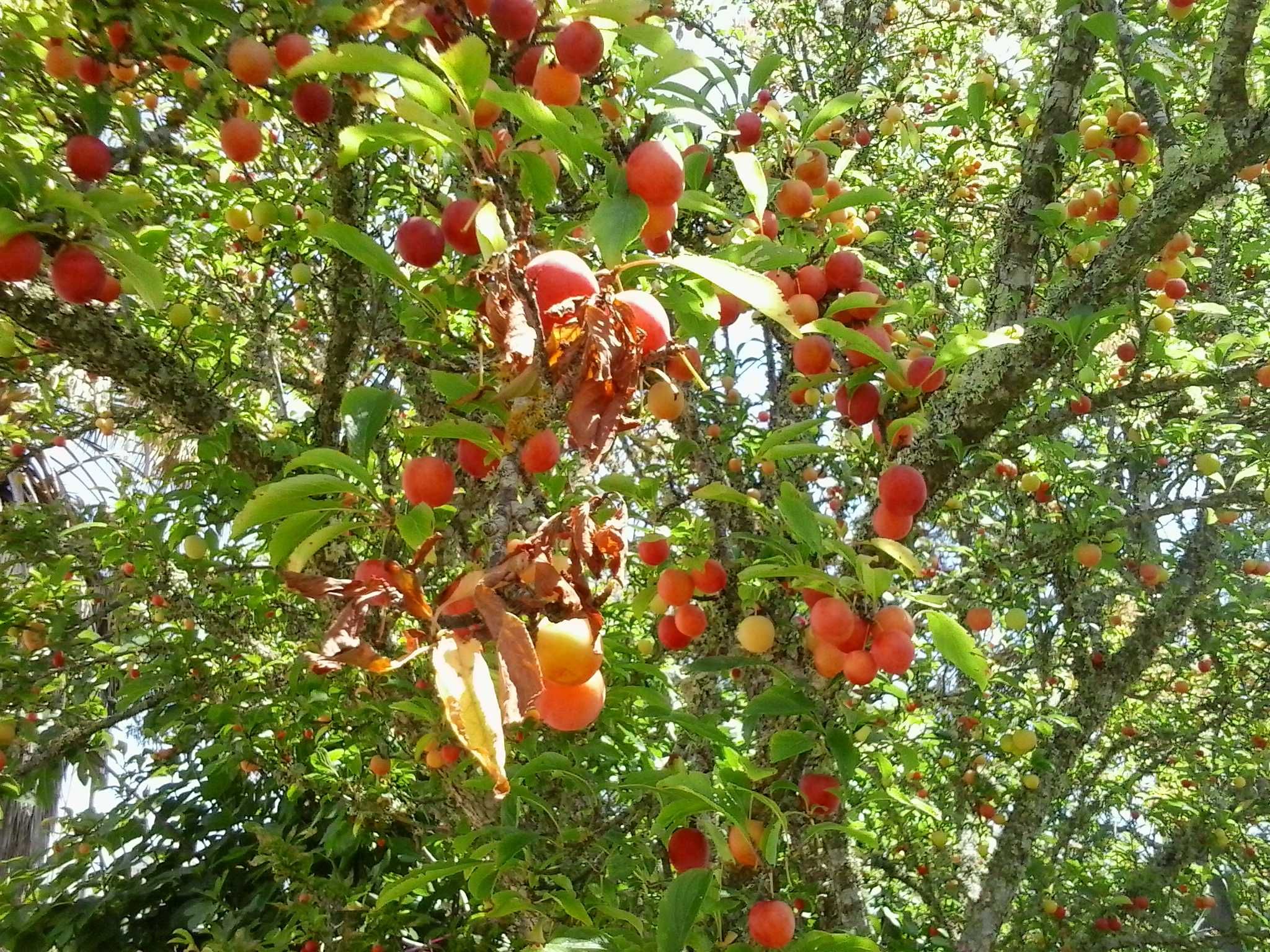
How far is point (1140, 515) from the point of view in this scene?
2992 millimetres

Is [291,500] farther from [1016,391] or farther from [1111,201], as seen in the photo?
[1111,201]

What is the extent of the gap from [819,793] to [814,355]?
3.03ft

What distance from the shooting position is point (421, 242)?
4.29ft

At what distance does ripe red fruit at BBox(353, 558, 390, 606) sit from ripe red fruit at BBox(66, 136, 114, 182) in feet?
4.44

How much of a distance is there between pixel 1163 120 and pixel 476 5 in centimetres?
189

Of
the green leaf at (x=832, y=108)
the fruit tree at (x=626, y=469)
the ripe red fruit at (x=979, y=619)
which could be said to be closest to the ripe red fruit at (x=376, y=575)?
the fruit tree at (x=626, y=469)

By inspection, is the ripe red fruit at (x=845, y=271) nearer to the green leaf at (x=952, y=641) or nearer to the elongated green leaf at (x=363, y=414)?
the green leaf at (x=952, y=641)

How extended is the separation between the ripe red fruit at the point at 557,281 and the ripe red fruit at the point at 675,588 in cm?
107

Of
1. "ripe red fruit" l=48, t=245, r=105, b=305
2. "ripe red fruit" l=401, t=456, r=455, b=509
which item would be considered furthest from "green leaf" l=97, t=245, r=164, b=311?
"ripe red fruit" l=401, t=456, r=455, b=509

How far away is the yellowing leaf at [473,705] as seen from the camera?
2.02 feet

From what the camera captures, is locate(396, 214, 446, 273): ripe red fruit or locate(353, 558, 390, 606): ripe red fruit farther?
locate(396, 214, 446, 273): ripe red fruit

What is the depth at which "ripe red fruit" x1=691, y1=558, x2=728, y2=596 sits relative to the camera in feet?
6.40

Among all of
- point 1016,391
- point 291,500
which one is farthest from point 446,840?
point 1016,391

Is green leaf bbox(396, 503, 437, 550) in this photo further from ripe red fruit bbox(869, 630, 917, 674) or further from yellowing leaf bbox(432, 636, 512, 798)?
ripe red fruit bbox(869, 630, 917, 674)
